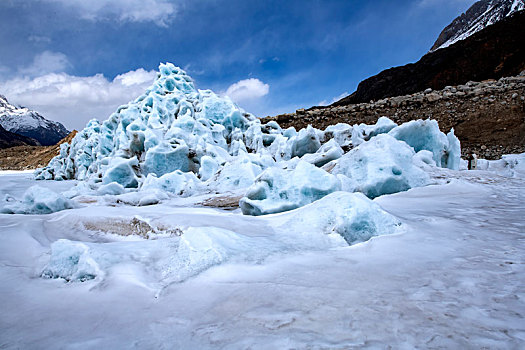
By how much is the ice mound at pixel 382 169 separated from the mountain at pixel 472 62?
18291 mm

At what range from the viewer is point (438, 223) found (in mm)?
1905

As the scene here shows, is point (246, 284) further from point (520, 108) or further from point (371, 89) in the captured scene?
point (371, 89)

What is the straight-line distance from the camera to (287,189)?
2850 millimetres

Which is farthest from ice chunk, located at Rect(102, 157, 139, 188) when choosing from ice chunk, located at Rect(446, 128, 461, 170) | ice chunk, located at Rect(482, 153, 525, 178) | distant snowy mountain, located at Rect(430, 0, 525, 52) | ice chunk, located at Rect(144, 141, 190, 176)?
distant snowy mountain, located at Rect(430, 0, 525, 52)

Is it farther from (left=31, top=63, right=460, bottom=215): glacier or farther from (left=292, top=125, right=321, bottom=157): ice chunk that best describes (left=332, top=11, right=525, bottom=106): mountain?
(left=292, top=125, right=321, bottom=157): ice chunk

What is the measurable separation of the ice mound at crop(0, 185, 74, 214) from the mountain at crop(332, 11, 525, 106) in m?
21.7

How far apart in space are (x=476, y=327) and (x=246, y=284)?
75 cm

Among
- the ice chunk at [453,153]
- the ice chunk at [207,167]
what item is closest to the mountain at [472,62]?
the ice chunk at [453,153]

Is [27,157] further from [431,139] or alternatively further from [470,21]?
[470,21]

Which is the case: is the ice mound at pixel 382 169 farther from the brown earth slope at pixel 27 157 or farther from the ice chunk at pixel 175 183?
the brown earth slope at pixel 27 157

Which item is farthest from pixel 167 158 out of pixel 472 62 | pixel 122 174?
pixel 472 62

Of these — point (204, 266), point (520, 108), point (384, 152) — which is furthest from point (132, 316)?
point (520, 108)

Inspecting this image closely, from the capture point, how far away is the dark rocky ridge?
7312 mm

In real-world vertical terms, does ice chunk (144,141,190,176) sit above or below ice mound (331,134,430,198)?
above
